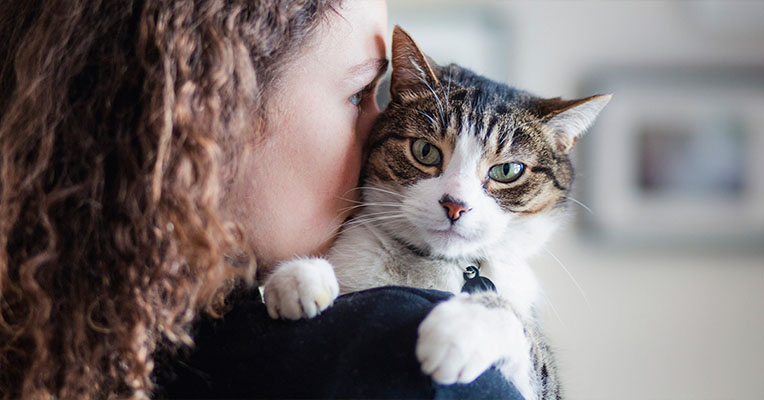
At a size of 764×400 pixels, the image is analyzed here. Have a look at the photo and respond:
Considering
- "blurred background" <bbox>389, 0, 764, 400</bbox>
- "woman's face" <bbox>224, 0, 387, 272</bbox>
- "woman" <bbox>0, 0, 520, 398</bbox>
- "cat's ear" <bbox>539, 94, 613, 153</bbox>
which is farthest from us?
"blurred background" <bbox>389, 0, 764, 400</bbox>

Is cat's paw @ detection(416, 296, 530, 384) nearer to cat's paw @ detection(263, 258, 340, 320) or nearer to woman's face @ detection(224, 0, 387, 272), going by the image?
cat's paw @ detection(263, 258, 340, 320)

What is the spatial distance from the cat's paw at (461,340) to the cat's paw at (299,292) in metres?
0.17

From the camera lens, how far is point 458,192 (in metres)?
1.00

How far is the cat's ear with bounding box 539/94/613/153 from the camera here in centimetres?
112

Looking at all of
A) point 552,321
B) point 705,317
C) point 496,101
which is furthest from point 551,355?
point 705,317

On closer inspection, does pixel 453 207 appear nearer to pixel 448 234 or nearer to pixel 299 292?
pixel 448 234

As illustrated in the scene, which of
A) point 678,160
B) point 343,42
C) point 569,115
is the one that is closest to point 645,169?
point 678,160

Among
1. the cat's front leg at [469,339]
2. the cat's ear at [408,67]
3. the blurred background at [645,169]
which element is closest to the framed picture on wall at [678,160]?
the blurred background at [645,169]

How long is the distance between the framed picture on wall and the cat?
1355mm

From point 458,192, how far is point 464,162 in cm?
7

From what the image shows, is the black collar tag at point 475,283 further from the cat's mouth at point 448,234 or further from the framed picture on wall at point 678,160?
the framed picture on wall at point 678,160

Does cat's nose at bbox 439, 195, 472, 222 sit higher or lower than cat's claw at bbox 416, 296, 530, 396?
higher

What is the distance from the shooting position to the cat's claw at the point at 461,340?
0.65 meters

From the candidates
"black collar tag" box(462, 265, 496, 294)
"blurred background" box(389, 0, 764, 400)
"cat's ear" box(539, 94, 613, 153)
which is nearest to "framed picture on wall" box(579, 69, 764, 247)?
"blurred background" box(389, 0, 764, 400)
